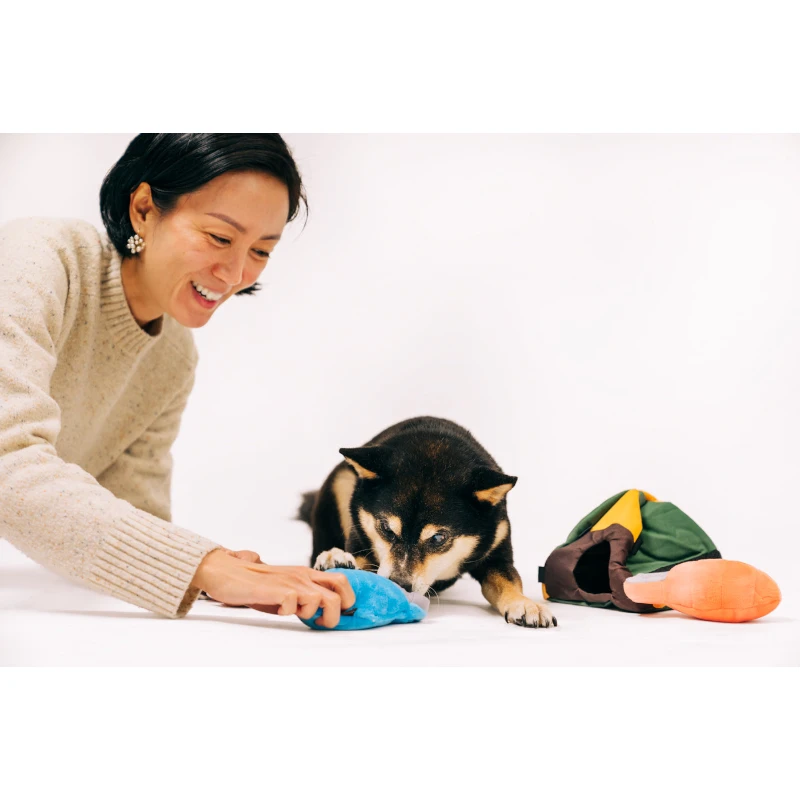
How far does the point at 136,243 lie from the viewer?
8.40 ft

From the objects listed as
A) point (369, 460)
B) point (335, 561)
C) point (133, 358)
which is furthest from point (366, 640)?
point (133, 358)

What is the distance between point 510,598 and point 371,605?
0.53m

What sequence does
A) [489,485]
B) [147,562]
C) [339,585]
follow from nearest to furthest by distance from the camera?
[147,562], [339,585], [489,485]

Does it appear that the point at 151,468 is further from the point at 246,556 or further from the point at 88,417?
the point at 246,556

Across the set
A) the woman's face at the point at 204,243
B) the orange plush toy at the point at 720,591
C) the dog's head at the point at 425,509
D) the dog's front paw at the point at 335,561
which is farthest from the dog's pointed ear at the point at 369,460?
the orange plush toy at the point at 720,591

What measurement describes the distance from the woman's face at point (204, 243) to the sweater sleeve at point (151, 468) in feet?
2.25

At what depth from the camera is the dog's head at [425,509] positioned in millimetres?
2461

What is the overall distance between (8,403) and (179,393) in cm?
135

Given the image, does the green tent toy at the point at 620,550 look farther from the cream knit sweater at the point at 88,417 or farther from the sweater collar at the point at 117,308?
the sweater collar at the point at 117,308

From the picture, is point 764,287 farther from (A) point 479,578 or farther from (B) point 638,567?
(A) point 479,578

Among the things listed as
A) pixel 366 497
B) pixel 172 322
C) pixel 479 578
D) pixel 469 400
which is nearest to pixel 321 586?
pixel 366 497

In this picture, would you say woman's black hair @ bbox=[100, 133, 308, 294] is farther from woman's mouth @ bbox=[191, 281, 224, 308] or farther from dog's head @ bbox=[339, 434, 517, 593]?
dog's head @ bbox=[339, 434, 517, 593]

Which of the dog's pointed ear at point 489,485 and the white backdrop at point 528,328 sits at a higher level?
the white backdrop at point 528,328

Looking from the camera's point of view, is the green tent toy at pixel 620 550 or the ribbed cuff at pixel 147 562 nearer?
the ribbed cuff at pixel 147 562
